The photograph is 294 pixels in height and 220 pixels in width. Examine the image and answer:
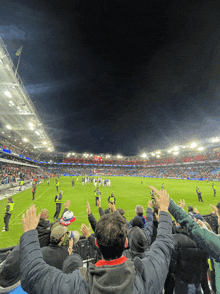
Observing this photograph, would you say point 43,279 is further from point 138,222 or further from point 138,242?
point 138,222

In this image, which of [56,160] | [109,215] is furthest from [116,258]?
[56,160]

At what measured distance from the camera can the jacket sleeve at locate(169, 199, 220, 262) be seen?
5.94 feet

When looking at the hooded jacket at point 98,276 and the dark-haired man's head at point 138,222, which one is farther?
the dark-haired man's head at point 138,222

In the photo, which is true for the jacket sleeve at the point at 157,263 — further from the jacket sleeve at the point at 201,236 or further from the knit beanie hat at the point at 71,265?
the knit beanie hat at the point at 71,265

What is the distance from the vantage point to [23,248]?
1.30m

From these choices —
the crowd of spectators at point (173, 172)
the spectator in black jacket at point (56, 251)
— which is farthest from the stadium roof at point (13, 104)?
the crowd of spectators at point (173, 172)

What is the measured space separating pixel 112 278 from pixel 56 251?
2029 millimetres

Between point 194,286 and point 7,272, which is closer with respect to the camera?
point 7,272

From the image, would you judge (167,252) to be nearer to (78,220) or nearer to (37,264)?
(37,264)

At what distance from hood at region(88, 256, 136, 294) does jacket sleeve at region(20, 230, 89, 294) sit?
13cm

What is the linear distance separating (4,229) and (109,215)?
31.1 feet

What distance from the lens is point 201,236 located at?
1.94m

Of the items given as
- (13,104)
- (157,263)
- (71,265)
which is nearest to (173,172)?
(13,104)

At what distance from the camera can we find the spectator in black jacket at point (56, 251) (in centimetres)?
234
